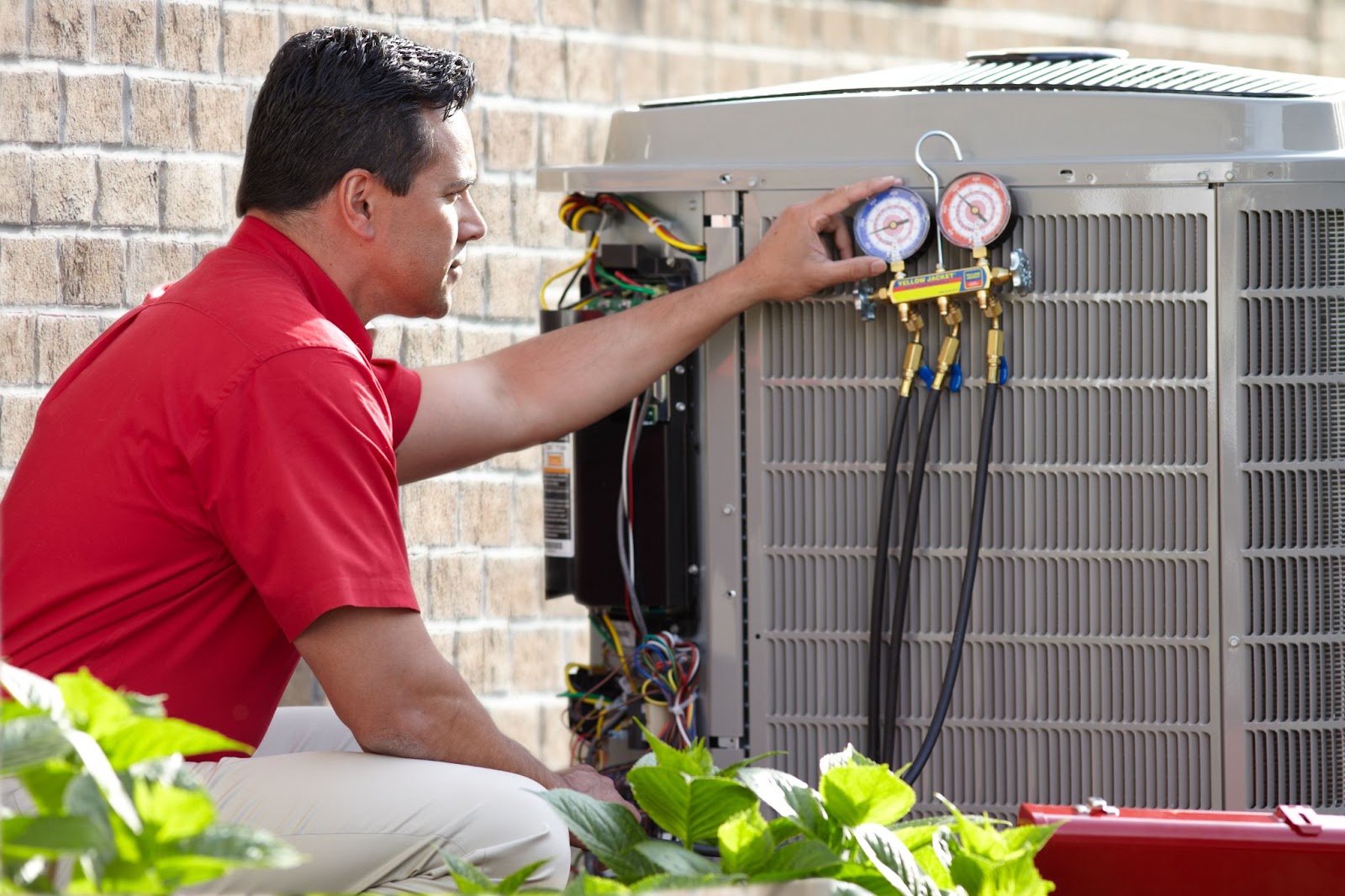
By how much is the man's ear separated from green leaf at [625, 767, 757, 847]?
4.03ft

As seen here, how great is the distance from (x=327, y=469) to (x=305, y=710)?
74 cm

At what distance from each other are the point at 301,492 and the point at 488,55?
2.20 m

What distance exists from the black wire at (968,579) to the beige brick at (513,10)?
1966 mm

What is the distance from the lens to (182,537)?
2.01m

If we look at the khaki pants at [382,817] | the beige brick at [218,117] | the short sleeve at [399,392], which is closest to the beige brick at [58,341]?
the beige brick at [218,117]

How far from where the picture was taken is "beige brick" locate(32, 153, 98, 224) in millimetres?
2975

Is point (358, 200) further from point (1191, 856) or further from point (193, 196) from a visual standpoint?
point (1191, 856)

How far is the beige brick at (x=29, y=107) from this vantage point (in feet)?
9.61

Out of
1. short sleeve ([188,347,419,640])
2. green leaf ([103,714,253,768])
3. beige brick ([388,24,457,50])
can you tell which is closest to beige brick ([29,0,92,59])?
beige brick ([388,24,457,50])

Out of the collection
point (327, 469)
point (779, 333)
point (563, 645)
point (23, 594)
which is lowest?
point (563, 645)

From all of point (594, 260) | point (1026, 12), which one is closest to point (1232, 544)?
point (594, 260)

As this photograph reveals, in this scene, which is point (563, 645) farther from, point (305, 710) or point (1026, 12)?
point (1026, 12)

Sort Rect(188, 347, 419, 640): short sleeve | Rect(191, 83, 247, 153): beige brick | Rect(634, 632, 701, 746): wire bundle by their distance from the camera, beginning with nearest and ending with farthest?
Rect(188, 347, 419, 640): short sleeve
Rect(634, 632, 701, 746): wire bundle
Rect(191, 83, 247, 153): beige brick

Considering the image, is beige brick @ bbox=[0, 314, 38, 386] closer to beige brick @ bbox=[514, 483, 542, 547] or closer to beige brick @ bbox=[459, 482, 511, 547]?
beige brick @ bbox=[459, 482, 511, 547]
